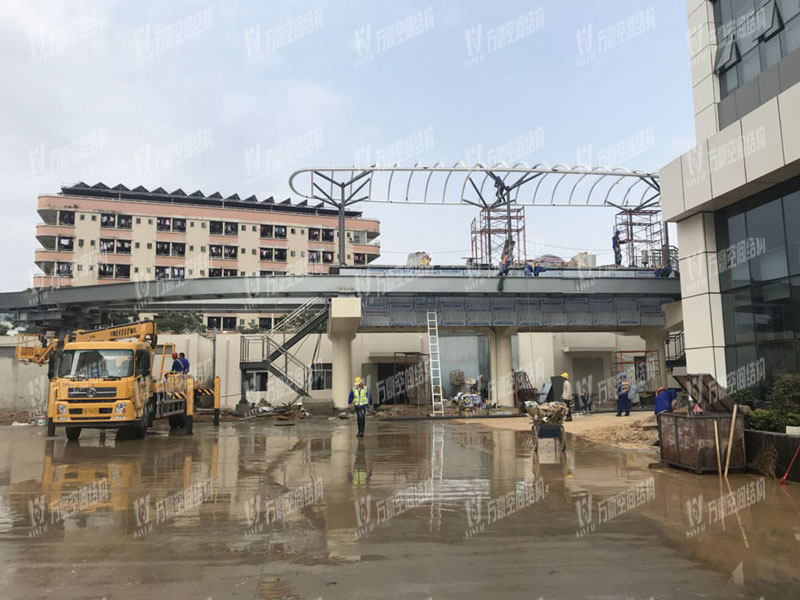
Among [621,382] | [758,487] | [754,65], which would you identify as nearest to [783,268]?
[754,65]

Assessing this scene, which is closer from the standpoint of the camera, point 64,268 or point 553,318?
point 553,318

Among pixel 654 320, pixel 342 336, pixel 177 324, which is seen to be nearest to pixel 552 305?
pixel 654 320

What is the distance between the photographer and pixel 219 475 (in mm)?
10898

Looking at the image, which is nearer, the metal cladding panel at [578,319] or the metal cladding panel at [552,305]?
the metal cladding panel at [552,305]

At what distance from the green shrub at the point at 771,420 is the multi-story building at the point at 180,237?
65831 millimetres

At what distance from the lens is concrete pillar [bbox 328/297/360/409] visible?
27.4 metres

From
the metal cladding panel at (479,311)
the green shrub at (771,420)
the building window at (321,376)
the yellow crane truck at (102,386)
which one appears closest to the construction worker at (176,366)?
the yellow crane truck at (102,386)

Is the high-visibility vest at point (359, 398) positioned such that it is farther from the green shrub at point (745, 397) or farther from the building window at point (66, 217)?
the building window at point (66, 217)

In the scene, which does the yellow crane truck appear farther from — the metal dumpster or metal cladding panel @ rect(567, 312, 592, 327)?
metal cladding panel @ rect(567, 312, 592, 327)

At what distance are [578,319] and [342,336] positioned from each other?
41.5 feet

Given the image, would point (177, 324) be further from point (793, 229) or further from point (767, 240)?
point (793, 229)

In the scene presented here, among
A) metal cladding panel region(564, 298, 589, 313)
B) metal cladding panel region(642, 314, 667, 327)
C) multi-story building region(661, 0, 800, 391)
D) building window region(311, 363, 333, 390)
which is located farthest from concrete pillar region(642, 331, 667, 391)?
building window region(311, 363, 333, 390)

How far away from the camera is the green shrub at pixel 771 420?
1013 centimetres

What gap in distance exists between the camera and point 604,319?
32.2m
